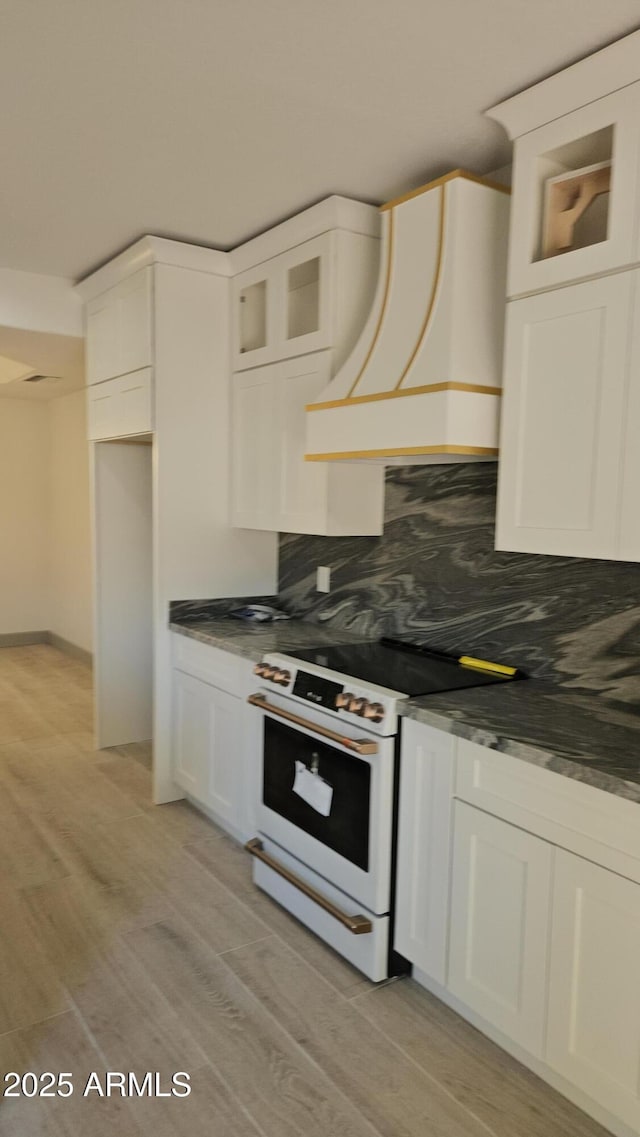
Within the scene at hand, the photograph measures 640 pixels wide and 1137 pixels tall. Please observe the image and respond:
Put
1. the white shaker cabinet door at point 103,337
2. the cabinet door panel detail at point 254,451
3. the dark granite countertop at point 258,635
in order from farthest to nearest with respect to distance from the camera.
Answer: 1. the white shaker cabinet door at point 103,337
2. the cabinet door panel detail at point 254,451
3. the dark granite countertop at point 258,635

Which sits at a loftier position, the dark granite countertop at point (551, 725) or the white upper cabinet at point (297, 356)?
the white upper cabinet at point (297, 356)

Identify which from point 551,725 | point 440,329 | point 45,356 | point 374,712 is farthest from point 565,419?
point 45,356

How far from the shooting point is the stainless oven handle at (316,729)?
86.4 inches

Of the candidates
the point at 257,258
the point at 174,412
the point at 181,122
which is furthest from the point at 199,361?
the point at 181,122

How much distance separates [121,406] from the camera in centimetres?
370

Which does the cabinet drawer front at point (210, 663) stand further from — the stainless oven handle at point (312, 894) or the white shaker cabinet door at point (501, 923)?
the white shaker cabinet door at point (501, 923)

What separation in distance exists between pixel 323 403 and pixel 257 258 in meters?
1.00

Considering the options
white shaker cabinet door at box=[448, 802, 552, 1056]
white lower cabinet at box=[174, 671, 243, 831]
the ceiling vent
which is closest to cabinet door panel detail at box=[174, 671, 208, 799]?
white lower cabinet at box=[174, 671, 243, 831]

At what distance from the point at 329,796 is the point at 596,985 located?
0.95 meters

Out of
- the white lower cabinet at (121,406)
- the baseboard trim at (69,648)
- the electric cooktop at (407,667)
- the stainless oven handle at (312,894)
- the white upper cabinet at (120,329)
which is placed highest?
the white upper cabinet at (120,329)

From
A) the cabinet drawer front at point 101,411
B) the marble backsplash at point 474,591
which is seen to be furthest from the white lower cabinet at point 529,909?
the cabinet drawer front at point 101,411

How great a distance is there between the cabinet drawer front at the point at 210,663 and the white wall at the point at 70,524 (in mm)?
2983

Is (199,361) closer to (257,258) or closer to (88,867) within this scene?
(257,258)

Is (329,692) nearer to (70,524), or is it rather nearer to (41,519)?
(70,524)
